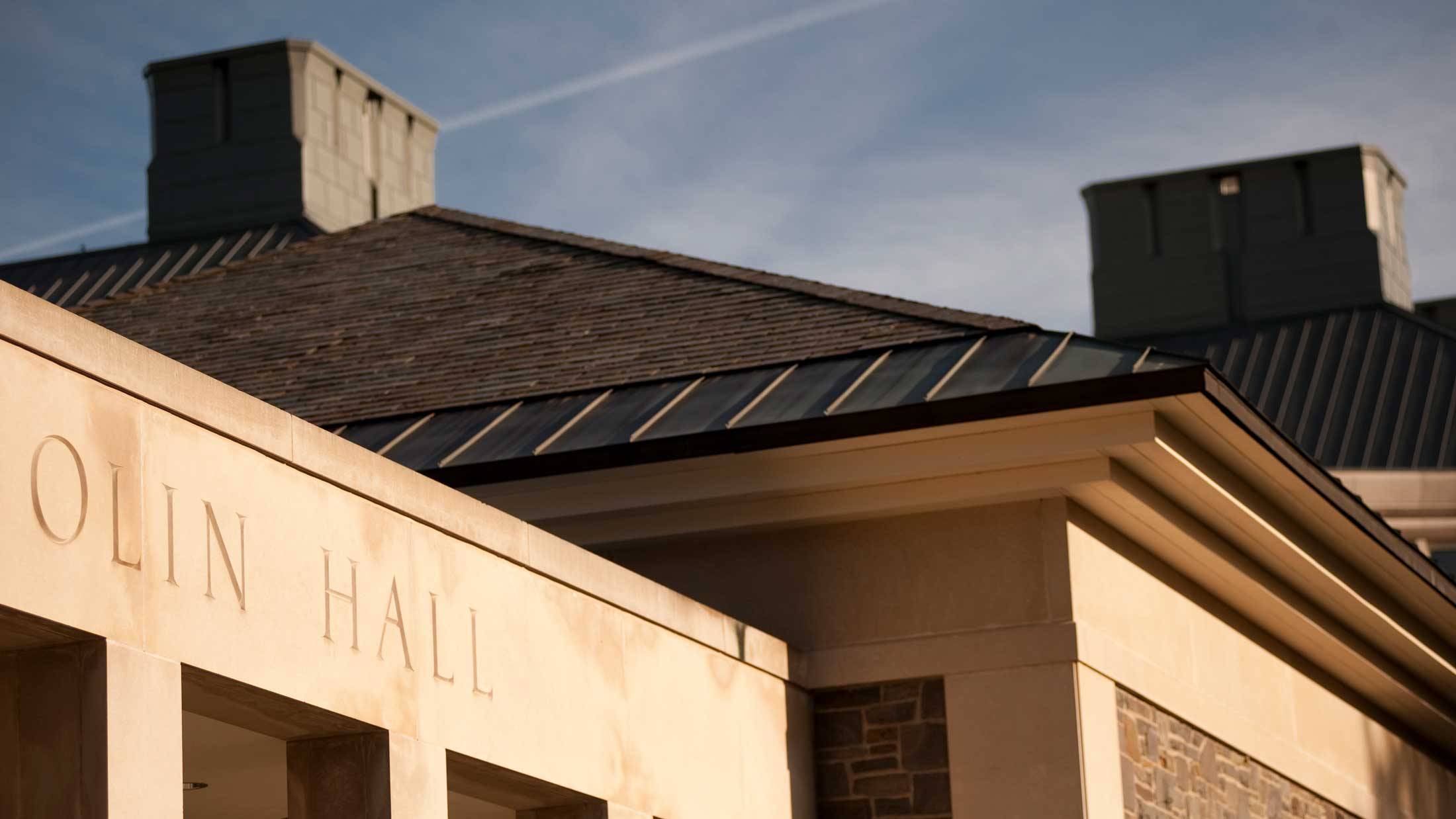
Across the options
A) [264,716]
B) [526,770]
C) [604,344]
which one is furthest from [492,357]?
[264,716]

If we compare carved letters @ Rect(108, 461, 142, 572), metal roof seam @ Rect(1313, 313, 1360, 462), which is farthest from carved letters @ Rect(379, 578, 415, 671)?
metal roof seam @ Rect(1313, 313, 1360, 462)

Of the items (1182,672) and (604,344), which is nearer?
(1182,672)

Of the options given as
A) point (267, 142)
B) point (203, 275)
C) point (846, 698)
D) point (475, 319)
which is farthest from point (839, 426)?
point (267, 142)

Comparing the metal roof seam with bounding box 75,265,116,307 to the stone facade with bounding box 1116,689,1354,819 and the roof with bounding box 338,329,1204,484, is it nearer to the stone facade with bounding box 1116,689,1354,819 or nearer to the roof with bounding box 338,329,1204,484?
the roof with bounding box 338,329,1204,484

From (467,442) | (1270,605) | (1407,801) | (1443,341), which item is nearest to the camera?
(467,442)

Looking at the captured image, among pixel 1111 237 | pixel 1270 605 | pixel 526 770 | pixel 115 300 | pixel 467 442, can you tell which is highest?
pixel 1111 237

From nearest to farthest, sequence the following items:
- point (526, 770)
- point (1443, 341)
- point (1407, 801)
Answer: point (526, 770), point (1407, 801), point (1443, 341)

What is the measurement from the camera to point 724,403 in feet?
44.7

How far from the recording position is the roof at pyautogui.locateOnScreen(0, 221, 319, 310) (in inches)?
985

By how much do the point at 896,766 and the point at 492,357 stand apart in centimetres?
475

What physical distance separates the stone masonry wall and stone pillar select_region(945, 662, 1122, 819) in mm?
117

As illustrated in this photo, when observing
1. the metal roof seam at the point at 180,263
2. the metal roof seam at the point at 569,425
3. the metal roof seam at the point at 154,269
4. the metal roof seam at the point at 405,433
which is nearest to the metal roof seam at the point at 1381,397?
the metal roof seam at the point at 180,263

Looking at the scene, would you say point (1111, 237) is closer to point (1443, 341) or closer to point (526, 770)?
point (1443, 341)

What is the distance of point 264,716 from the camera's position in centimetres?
859
